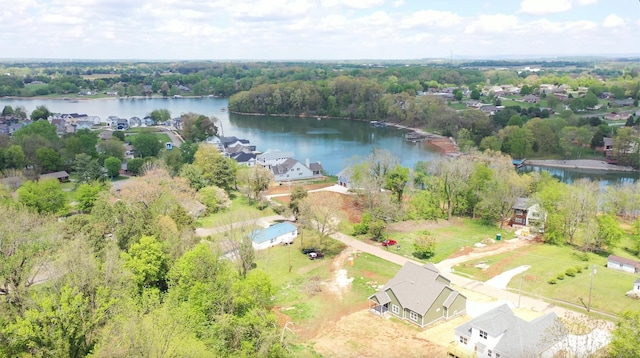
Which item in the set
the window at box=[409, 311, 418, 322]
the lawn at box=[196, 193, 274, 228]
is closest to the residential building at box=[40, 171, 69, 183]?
the lawn at box=[196, 193, 274, 228]

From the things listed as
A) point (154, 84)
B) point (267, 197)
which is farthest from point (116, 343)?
point (154, 84)

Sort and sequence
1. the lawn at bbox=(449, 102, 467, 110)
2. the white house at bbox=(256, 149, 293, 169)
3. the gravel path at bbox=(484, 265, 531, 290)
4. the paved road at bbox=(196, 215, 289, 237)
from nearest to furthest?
the gravel path at bbox=(484, 265, 531, 290) → the paved road at bbox=(196, 215, 289, 237) → the white house at bbox=(256, 149, 293, 169) → the lawn at bbox=(449, 102, 467, 110)

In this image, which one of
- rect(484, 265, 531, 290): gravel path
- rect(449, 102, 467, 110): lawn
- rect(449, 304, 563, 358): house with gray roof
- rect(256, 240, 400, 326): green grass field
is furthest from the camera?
rect(449, 102, 467, 110): lawn

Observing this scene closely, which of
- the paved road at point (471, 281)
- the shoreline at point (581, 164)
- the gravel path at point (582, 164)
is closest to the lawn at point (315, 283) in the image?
the paved road at point (471, 281)

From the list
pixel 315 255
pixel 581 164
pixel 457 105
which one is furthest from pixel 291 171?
pixel 457 105

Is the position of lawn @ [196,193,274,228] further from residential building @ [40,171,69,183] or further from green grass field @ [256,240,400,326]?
residential building @ [40,171,69,183]

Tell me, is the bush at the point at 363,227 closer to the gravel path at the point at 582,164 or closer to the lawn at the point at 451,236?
the lawn at the point at 451,236

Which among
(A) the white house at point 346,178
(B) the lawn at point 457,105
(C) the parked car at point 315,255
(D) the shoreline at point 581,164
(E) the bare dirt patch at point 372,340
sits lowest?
(D) the shoreline at point 581,164

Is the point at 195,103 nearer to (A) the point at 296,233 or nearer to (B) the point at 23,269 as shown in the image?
(A) the point at 296,233
